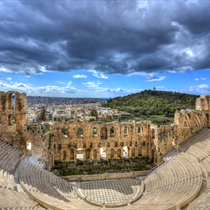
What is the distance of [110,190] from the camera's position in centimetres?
2183

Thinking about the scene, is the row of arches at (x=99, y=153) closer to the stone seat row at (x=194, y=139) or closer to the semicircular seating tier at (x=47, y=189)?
the stone seat row at (x=194, y=139)

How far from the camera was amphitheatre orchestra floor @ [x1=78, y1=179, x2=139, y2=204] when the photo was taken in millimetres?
20141

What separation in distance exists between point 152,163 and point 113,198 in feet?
35.8

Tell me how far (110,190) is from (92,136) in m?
9.29

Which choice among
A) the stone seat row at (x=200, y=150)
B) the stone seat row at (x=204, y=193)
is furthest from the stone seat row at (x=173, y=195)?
the stone seat row at (x=200, y=150)

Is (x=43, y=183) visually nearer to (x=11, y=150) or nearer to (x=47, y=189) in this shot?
(x=47, y=189)

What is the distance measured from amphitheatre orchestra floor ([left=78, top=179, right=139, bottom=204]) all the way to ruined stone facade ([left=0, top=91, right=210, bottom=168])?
189 inches

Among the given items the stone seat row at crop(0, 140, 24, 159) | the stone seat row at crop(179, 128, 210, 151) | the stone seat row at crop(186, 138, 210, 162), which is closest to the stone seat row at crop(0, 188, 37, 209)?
the stone seat row at crop(0, 140, 24, 159)

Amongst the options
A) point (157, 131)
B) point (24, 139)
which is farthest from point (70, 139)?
point (157, 131)

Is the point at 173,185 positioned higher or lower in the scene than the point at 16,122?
lower

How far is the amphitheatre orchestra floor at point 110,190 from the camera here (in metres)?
20.1

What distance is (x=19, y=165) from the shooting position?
2081 centimetres

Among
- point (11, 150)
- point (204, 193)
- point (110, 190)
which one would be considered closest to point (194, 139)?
point (204, 193)

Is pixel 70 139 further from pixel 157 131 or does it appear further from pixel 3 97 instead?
pixel 157 131
